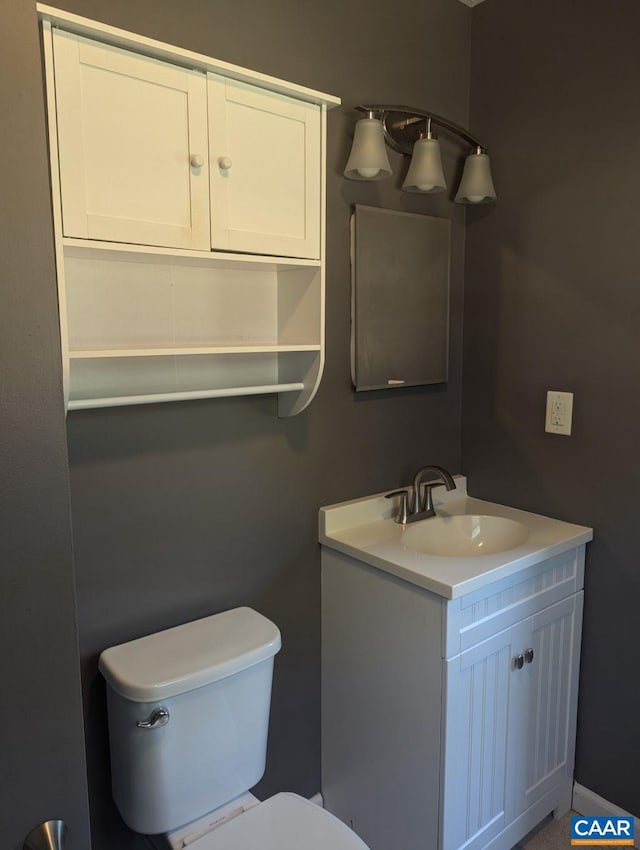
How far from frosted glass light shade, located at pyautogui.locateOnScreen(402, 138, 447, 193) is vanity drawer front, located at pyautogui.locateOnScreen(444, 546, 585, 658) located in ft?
3.70

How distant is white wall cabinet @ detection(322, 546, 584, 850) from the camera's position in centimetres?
163

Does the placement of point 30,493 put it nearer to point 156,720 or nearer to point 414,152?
point 156,720

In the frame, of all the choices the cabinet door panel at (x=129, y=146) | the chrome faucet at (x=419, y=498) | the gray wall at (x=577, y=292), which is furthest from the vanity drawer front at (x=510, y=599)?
the cabinet door panel at (x=129, y=146)

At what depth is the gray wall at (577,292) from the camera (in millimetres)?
1816

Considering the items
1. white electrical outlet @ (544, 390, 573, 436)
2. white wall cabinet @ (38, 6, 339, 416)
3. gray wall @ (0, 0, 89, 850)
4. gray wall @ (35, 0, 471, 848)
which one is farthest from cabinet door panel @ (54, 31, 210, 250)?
white electrical outlet @ (544, 390, 573, 436)

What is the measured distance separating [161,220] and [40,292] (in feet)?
2.11

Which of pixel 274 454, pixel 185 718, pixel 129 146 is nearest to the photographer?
pixel 129 146

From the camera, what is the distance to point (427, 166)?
185 centimetres

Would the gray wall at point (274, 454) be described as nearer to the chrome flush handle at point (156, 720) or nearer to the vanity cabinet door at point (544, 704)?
the chrome flush handle at point (156, 720)

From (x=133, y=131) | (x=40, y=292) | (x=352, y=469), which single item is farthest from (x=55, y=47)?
(x=352, y=469)

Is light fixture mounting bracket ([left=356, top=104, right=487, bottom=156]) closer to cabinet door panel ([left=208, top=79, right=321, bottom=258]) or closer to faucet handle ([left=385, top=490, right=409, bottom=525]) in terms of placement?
cabinet door panel ([left=208, top=79, right=321, bottom=258])

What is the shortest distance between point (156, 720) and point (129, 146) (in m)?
1.21

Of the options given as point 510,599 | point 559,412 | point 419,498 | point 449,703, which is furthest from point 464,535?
point 449,703

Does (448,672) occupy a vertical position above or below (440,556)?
below
